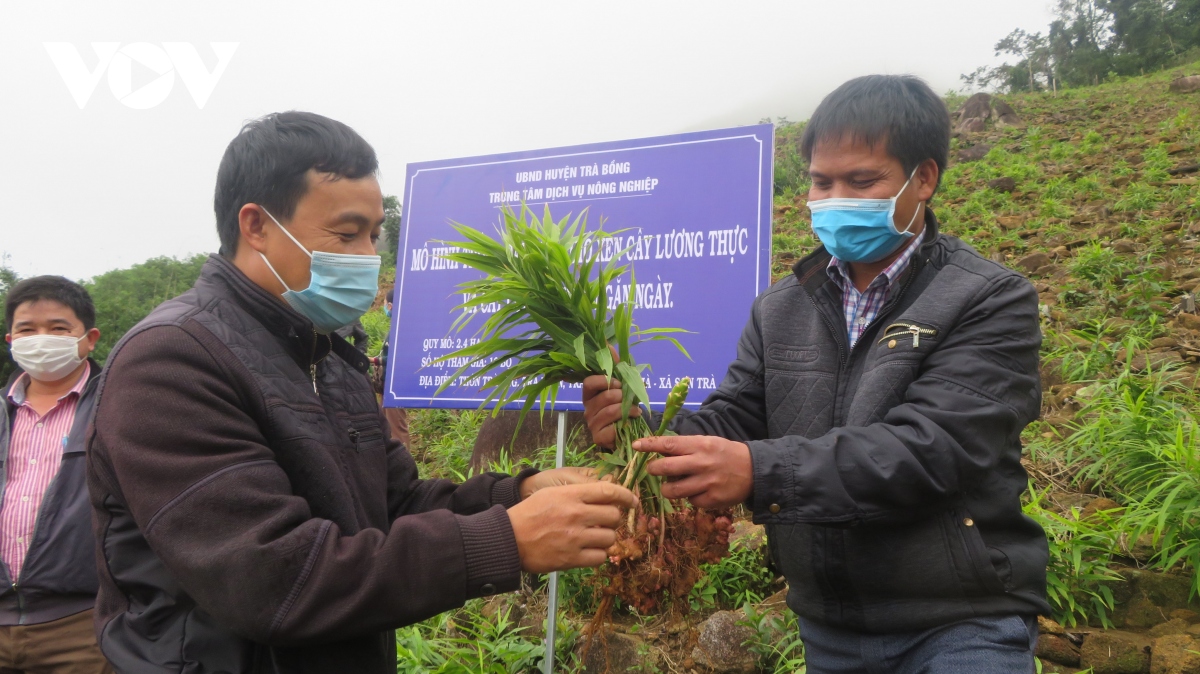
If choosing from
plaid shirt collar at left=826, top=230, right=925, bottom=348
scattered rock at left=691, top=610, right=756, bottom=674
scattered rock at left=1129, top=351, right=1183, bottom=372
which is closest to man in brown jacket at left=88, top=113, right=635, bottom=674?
plaid shirt collar at left=826, top=230, right=925, bottom=348

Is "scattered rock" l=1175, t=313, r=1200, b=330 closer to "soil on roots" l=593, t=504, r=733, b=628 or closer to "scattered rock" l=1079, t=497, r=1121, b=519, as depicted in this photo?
"scattered rock" l=1079, t=497, r=1121, b=519

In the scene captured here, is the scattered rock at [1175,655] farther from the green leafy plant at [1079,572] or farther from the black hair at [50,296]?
the black hair at [50,296]

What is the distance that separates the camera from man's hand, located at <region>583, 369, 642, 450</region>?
2.11 meters

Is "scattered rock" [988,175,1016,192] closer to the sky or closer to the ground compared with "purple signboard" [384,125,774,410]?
closer to the sky

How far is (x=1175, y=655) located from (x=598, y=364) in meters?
2.39

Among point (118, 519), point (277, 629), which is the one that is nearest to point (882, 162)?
point (277, 629)

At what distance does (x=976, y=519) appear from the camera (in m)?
1.71

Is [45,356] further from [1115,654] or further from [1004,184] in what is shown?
[1004,184]

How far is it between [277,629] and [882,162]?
1.82 metres

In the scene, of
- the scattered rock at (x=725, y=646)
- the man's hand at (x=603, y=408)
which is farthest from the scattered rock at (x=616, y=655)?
the man's hand at (x=603, y=408)

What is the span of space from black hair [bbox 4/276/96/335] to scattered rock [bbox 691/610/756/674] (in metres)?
3.24

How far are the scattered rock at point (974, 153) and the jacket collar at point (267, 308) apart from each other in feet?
47.8

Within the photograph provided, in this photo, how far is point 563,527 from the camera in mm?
1607

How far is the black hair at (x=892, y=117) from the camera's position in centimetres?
201
